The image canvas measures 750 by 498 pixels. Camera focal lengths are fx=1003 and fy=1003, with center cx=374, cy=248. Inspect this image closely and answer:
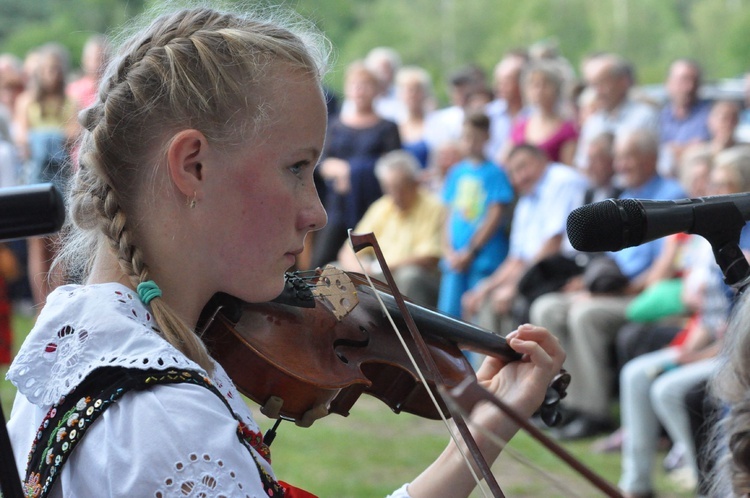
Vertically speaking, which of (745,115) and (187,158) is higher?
(187,158)

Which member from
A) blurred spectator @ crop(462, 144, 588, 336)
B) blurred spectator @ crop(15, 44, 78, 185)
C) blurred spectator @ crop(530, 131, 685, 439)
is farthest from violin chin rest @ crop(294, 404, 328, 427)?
blurred spectator @ crop(15, 44, 78, 185)

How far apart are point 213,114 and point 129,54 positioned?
0.58 ft

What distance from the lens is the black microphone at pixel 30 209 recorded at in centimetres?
88

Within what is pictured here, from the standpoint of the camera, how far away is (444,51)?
13930 millimetres

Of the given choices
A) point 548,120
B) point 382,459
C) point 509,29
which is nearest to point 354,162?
point 548,120

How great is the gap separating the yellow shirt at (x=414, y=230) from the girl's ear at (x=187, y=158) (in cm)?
492

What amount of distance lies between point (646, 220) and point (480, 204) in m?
4.51

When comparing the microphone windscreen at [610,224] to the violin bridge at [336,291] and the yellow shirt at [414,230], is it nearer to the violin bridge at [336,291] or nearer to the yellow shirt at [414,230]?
the violin bridge at [336,291]

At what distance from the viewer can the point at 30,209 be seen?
0.88 m

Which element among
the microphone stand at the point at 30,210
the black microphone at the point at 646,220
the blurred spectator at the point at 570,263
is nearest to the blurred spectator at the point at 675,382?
the blurred spectator at the point at 570,263

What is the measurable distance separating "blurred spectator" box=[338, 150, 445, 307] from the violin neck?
4258 millimetres

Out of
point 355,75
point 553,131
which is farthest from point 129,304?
point 355,75

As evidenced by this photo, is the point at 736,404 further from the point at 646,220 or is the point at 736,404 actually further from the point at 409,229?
the point at 409,229

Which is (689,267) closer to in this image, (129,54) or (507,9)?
(129,54)
